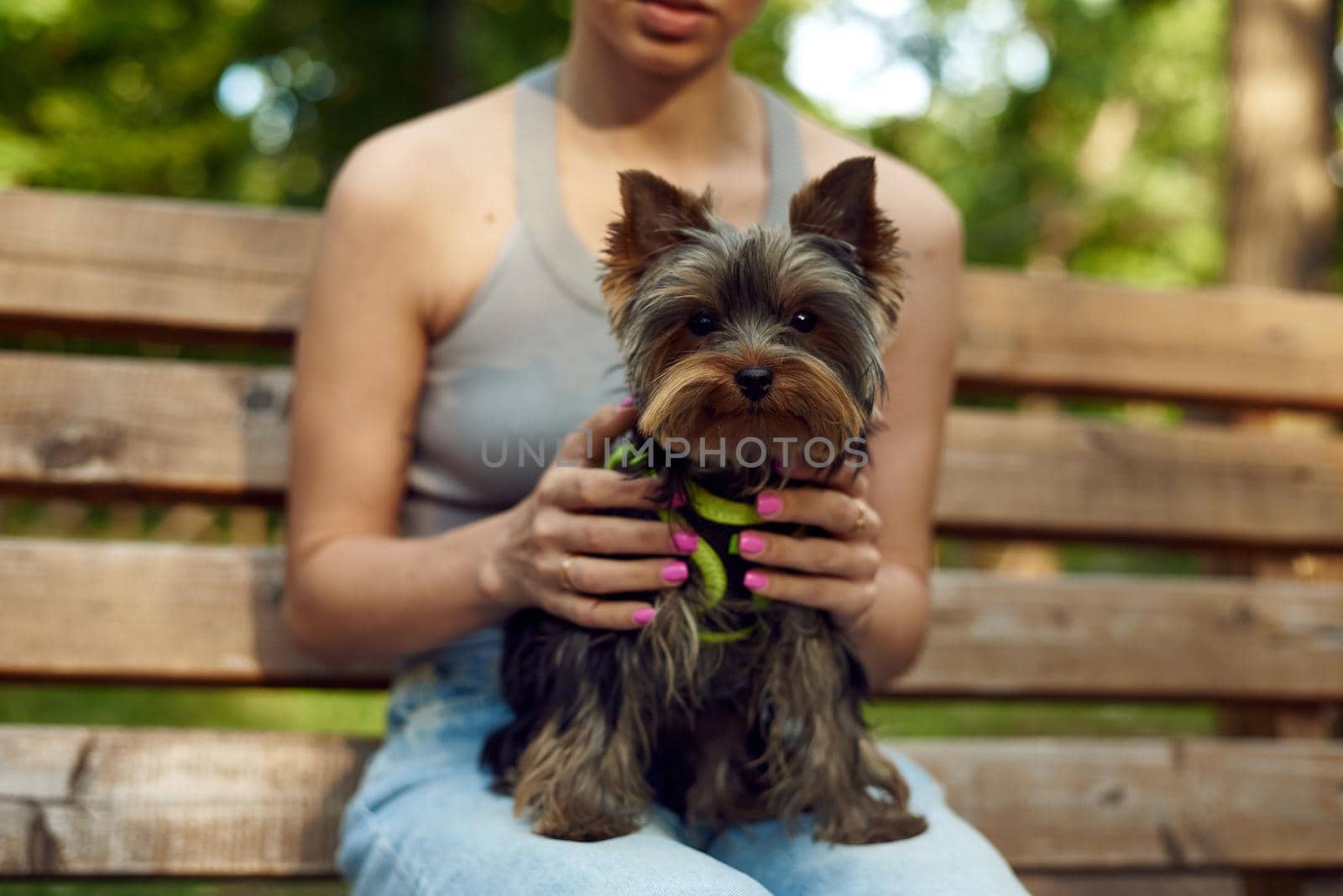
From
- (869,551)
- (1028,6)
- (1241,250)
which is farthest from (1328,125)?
(1028,6)

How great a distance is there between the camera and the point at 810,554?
194 centimetres

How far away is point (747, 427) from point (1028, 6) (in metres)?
16.0

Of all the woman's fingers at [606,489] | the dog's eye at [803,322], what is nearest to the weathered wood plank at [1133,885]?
the woman's fingers at [606,489]

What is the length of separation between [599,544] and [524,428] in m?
0.41

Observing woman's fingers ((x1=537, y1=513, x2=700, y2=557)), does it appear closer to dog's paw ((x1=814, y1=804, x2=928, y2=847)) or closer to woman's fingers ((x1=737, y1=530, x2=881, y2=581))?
woman's fingers ((x1=737, y1=530, x2=881, y2=581))

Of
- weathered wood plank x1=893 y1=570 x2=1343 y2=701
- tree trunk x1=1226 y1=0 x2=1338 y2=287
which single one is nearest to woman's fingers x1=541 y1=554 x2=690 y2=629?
weathered wood plank x1=893 y1=570 x2=1343 y2=701

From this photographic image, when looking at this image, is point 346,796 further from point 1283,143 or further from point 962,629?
point 1283,143

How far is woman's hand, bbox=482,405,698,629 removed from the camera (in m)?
1.92

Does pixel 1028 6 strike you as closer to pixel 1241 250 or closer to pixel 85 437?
pixel 1241 250

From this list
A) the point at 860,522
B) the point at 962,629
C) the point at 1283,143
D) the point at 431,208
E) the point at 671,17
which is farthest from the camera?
the point at 1283,143

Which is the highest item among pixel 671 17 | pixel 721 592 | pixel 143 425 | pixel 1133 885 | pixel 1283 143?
pixel 1283 143

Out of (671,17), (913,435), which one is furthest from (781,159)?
(913,435)

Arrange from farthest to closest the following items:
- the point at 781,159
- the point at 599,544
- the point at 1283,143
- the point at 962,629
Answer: the point at 1283,143
the point at 962,629
the point at 781,159
the point at 599,544

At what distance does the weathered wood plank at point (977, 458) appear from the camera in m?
2.73
